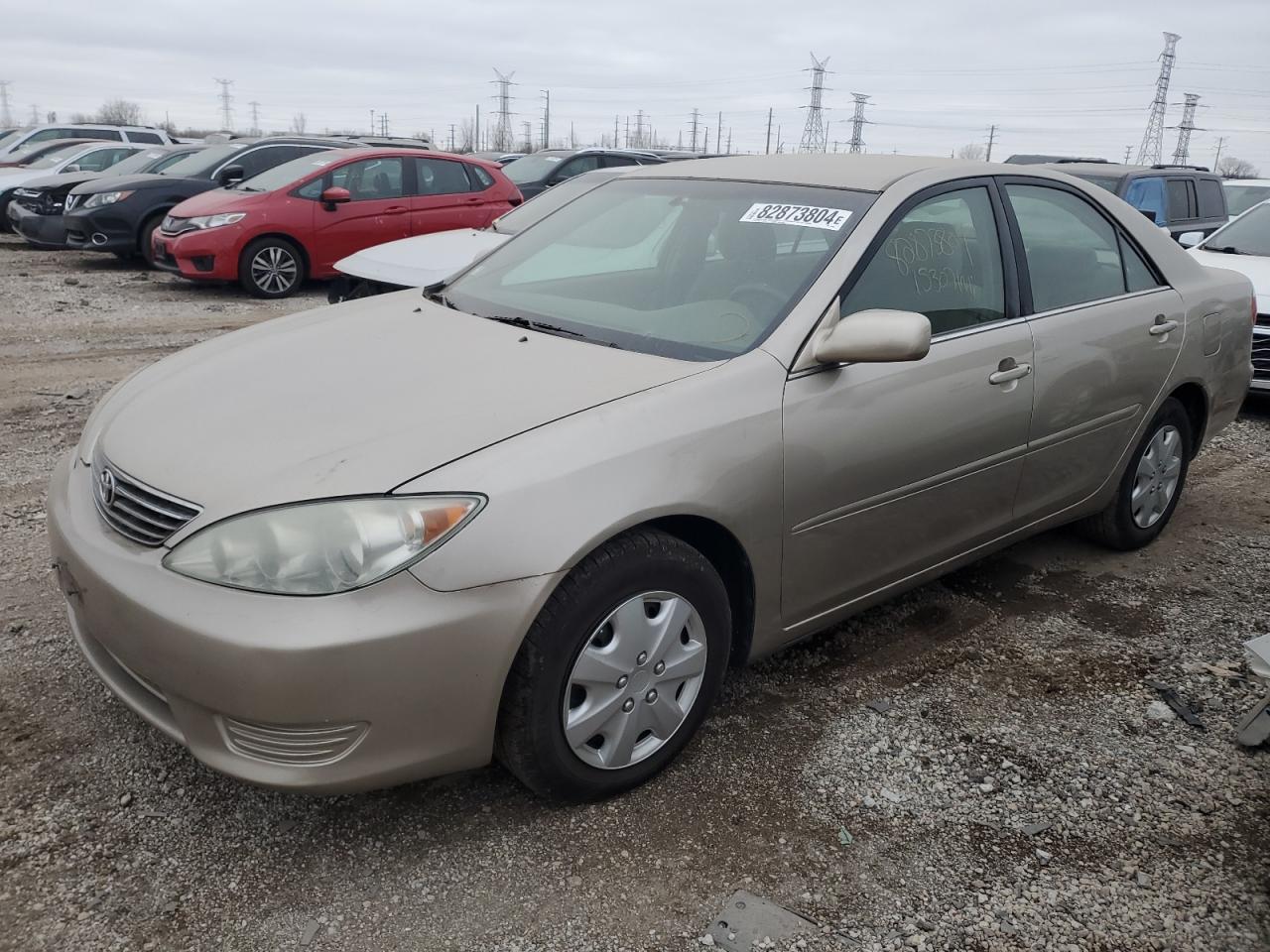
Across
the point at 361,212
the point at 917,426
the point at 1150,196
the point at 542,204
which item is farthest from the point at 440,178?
the point at 917,426

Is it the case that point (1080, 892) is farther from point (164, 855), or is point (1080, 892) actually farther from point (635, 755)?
point (164, 855)

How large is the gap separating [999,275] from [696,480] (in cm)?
158

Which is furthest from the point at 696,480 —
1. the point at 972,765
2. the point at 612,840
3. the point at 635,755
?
the point at 972,765

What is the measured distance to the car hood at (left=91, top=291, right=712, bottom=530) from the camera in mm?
2227

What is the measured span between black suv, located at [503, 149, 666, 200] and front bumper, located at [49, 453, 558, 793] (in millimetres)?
11586

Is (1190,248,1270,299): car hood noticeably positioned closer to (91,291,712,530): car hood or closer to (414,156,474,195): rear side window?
(91,291,712,530): car hood

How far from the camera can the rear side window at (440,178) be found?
11.0m

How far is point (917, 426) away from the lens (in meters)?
2.99

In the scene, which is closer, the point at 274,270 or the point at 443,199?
the point at 274,270

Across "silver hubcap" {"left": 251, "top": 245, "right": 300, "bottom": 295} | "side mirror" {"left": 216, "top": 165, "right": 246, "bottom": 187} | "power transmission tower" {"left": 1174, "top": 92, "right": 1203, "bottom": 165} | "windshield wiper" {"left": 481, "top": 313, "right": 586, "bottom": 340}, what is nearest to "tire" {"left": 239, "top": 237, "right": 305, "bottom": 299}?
"silver hubcap" {"left": 251, "top": 245, "right": 300, "bottom": 295}

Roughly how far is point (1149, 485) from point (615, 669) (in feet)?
9.48

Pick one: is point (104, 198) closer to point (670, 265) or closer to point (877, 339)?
point (670, 265)

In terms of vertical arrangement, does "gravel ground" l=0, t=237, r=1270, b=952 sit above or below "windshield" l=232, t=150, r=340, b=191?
below

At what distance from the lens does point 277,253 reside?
10367 mm
